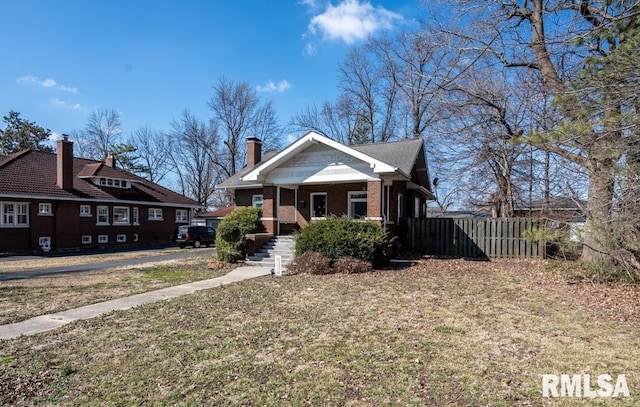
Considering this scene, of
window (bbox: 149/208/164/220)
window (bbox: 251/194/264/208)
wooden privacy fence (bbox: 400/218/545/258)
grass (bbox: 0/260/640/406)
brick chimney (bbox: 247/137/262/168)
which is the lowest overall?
grass (bbox: 0/260/640/406)

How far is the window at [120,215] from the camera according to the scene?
27.5 m

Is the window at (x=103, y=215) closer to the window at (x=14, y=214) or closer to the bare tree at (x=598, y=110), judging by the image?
the window at (x=14, y=214)

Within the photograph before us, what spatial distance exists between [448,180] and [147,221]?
22.6 meters

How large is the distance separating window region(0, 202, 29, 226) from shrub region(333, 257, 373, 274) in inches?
783

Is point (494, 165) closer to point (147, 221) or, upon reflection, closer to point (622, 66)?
point (622, 66)

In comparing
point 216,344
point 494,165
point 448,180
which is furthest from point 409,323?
point 448,180

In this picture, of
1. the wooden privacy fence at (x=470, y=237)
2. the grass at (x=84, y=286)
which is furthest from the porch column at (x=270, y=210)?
the wooden privacy fence at (x=470, y=237)

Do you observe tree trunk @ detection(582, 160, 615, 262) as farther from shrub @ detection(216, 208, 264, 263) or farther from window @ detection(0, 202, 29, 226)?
window @ detection(0, 202, 29, 226)

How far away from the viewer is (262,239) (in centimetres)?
1619

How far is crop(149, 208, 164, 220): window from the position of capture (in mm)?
30453

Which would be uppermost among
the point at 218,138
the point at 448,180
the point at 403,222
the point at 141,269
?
the point at 218,138

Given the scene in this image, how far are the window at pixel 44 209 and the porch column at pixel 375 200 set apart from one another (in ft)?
65.6

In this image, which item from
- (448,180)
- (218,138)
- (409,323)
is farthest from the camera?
(218,138)

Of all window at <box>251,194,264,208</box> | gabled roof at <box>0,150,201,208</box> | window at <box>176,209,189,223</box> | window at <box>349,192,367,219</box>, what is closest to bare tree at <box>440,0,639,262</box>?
window at <box>349,192,367,219</box>
